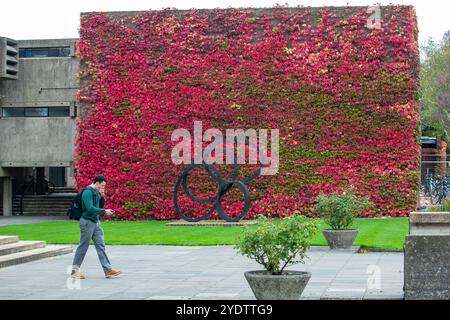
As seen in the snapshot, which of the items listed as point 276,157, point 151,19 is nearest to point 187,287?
point 276,157

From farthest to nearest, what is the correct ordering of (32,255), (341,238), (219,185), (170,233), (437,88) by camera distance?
(437,88), (219,185), (170,233), (341,238), (32,255)

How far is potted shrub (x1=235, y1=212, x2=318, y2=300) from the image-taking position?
391 inches

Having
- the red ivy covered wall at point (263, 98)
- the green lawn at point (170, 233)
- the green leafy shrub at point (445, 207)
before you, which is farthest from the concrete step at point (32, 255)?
the red ivy covered wall at point (263, 98)

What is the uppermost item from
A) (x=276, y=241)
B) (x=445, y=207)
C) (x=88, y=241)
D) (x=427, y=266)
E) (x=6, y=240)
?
(x=445, y=207)

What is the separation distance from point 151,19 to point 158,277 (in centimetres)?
1796

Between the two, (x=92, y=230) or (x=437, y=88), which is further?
(x=437, y=88)

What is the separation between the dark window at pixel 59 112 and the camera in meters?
31.9

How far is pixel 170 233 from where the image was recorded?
76.0 ft

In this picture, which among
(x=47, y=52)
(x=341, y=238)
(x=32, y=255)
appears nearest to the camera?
(x=32, y=255)

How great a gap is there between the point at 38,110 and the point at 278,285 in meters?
23.8

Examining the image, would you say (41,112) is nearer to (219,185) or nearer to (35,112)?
(35,112)

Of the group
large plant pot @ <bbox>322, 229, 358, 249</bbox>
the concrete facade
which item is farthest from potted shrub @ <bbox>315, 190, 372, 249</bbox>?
the concrete facade

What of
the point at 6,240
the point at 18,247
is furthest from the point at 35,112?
the point at 18,247

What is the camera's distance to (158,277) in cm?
1365
